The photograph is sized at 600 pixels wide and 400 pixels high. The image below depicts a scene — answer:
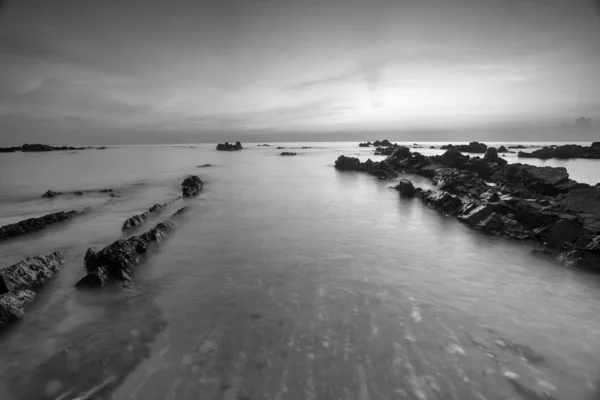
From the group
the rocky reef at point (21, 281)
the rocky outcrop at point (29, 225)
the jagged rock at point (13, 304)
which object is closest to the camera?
the jagged rock at point (13, 304)

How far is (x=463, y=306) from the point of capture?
6309 mm

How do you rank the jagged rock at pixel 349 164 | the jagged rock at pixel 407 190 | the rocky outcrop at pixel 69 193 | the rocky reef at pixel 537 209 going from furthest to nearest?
the jagged rock at pixel 349 164
the jagged rock at pixel 407 190
the rocky outcrop at pixel 69 193
the rocky reef at pixel 537 209

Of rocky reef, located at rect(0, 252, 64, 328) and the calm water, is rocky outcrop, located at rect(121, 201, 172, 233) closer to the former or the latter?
the calm water

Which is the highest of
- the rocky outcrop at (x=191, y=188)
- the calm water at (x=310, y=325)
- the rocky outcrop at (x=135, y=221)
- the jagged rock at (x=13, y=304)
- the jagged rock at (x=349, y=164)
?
the jagged rock at (x=349, y=164)

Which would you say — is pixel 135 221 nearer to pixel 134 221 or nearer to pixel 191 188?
pixel 134 221

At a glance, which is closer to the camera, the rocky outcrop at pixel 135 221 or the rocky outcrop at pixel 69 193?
the rocky outcrop at pixel 135 221

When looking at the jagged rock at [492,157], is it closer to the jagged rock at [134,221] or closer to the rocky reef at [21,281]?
the jagged rock at [134,221]

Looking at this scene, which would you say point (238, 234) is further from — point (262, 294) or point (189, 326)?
point (189, 326)

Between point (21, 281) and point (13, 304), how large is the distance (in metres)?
1.33

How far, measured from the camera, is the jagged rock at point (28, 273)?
6406 mm

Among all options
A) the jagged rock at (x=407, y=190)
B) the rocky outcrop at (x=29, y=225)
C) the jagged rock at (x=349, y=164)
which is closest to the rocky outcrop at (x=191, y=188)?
the rocky outcrop at (x=29, y=225)

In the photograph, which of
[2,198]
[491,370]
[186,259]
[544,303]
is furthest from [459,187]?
A: [2,198]

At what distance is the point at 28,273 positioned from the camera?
7055 mm

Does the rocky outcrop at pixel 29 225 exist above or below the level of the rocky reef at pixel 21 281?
above
